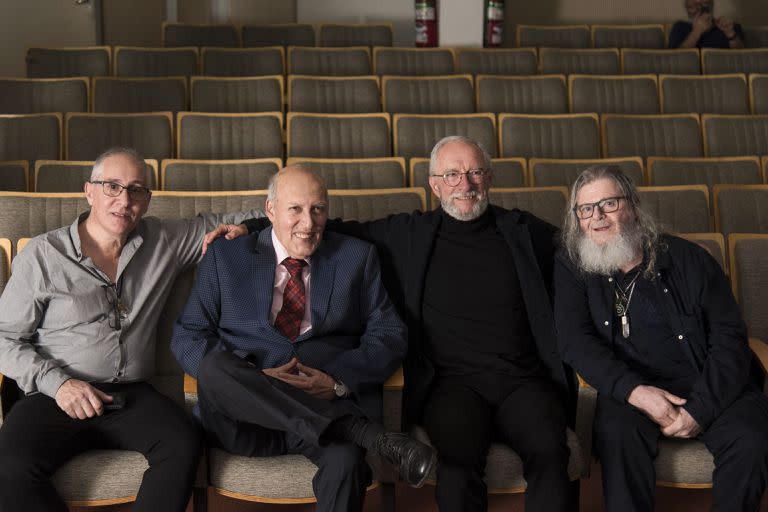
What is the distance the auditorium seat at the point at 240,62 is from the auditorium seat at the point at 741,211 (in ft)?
9.06

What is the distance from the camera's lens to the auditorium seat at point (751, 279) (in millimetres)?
2244

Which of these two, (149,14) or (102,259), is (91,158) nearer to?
(102,259)

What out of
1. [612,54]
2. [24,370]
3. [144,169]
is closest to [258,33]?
[612,54]

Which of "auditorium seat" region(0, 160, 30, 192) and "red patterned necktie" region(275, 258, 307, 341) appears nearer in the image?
"red patterned necktie" region(275, 258, 307, 341)

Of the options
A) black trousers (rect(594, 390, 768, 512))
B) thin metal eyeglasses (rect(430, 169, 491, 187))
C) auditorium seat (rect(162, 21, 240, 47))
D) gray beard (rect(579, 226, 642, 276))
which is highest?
auditorium seat (rect(162, 21, 240, 47))

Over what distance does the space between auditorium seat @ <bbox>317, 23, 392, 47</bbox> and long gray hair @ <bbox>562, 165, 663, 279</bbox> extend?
12.7 feet

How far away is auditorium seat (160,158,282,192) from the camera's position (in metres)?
3.15

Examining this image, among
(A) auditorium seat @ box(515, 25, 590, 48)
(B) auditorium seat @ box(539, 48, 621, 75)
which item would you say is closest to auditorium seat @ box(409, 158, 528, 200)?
(B) auditorium seat @ box(539, 48, 621, 75)

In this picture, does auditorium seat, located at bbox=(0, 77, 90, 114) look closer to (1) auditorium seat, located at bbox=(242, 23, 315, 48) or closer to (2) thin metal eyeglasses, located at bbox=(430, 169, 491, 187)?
(1) auditorium seat, located at bbox=(242, 23, 315, 48)

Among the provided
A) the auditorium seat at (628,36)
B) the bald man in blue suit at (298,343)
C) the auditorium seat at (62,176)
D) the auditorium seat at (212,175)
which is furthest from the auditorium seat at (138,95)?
the auditorium seat at (628,36)

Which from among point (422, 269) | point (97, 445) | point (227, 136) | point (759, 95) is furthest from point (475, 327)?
point (759, 95)

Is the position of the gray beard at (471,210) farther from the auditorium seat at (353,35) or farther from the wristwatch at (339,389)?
the auditorium seat at (353,35)

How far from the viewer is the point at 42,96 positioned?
4176mm

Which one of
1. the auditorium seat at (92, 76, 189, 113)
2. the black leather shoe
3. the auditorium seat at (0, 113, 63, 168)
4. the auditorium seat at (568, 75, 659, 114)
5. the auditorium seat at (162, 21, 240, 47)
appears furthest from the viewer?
the auditorium seat at (162, 21, 240, 47)
